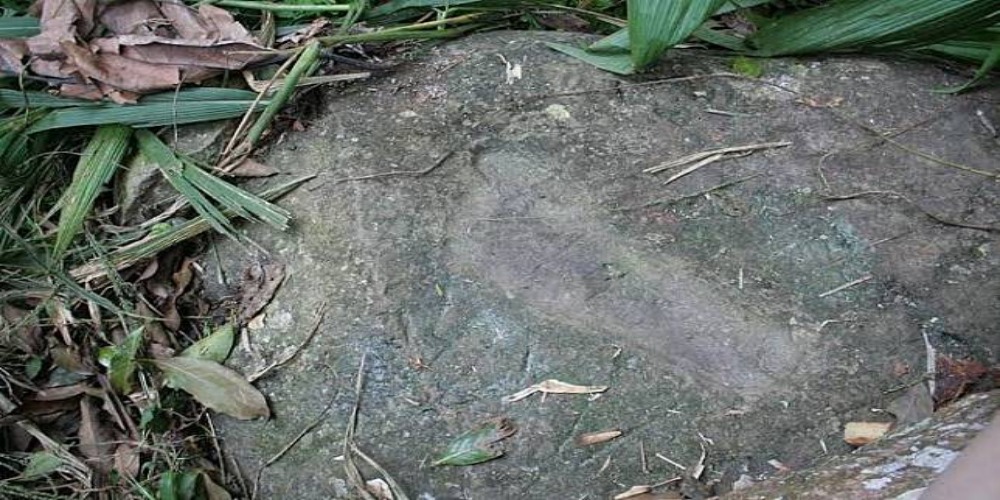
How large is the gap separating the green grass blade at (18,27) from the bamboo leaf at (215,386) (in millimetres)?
673

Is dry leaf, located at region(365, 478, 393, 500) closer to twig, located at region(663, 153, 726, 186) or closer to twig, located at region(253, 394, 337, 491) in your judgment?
twig, located at region(253, 394, 337, 491)

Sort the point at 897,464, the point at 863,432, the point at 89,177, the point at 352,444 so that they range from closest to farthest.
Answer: the point at 897,464
the point at 863,432
the point at 352,444
the point at 89,177

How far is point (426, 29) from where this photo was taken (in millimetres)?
1911

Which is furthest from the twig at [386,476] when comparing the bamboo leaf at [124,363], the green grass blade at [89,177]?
A: the green grass blade at [89,177]

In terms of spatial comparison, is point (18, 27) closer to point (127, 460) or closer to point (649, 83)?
point (127, 460)

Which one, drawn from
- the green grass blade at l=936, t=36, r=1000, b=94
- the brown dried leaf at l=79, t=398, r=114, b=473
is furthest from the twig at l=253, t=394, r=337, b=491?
the green grass blade at l=936, t=36, r=1000, b=94

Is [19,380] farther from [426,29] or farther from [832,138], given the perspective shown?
[832,138]

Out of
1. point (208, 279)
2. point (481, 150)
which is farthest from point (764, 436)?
point (208, 279)

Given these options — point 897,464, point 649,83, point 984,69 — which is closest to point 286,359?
point 649,83

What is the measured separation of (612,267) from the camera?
1.62 metres

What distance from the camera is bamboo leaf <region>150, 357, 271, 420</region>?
160 centimetres

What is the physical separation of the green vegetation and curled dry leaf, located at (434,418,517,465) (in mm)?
326

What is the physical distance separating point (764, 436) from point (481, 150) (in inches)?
26.9

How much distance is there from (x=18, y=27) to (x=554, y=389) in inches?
46.4
